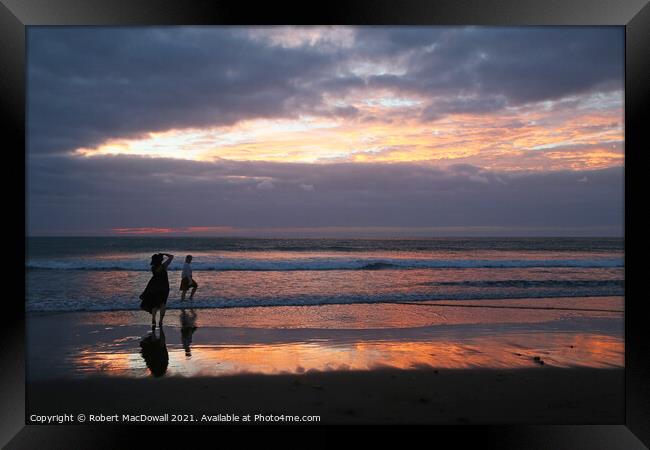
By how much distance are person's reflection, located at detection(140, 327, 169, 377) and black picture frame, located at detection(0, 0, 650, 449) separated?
6.37ft

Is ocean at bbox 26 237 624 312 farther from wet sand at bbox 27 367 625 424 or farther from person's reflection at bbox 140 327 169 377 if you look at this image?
wet sand at bbox 27 367 625 424

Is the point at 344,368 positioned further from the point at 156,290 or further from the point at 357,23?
the point at 357,23

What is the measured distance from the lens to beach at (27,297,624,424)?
463 centimetres

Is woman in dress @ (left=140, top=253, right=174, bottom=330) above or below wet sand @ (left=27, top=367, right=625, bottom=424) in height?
above

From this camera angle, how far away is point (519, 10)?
11.8 ft

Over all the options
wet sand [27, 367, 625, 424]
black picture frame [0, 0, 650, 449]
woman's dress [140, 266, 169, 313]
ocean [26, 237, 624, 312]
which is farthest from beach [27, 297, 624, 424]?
ocean [26, 237, 624, 312]

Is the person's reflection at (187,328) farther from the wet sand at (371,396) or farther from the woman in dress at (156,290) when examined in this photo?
the wet sand at (371,396)

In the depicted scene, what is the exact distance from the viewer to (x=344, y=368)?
18.4 feet

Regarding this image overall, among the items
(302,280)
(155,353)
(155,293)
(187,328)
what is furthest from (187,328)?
(302,280)

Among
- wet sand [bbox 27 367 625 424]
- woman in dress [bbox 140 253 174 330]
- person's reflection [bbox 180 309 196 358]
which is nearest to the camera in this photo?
wet sand [bbox 27 367 625 424]

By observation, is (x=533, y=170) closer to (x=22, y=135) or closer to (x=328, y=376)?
(x=328, y=376)

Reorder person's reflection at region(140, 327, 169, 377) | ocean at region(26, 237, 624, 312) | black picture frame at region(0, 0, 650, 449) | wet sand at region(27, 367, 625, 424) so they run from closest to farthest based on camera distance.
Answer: black picture frame at region(0, 0, 650, 449) < wet sand at region(27, 367, 625, 424) < person's reflection at region(140, 327, 169, 377) < ocean at region(26, 237, 624, 312)

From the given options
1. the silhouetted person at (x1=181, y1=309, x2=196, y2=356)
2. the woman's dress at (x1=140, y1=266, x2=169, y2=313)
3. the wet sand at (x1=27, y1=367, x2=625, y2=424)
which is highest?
the woman's dress at (x1=140, y1=266, x2=169, y2=313)

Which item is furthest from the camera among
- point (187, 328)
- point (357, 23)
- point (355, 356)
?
point (187, 328)
